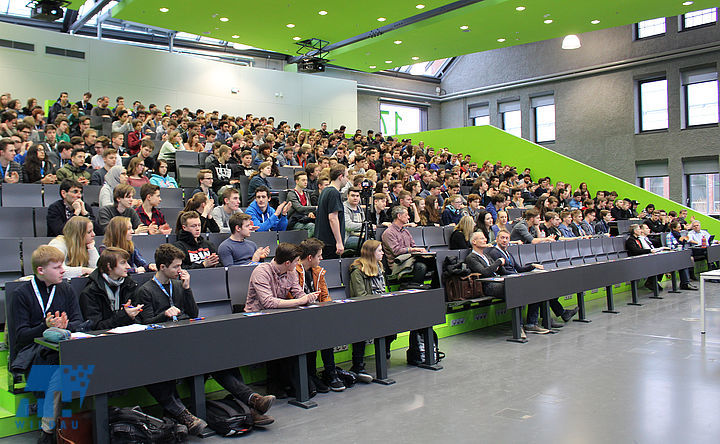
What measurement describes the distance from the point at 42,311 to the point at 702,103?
58.2 ft

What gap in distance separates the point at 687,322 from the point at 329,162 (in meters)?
5.91

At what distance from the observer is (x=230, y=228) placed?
5.27 metres

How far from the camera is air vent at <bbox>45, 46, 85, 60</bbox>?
1377 cm

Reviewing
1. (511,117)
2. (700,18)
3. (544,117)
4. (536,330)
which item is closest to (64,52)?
(536,330)

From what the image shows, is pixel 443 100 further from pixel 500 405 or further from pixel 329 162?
pixel 500 405

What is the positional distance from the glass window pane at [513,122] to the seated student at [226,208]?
1626cm

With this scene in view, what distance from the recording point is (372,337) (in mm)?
4629

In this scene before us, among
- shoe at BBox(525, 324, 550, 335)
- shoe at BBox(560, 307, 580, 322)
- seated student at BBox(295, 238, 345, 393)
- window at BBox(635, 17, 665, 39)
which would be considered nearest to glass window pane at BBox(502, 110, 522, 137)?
window at BBox(635, 17, 665, 39)

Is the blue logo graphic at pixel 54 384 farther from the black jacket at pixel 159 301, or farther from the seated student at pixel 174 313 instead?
the black jacket at pixel 159 301

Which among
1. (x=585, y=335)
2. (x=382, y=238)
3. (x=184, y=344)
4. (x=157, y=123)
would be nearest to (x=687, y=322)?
(x=585, y=335)

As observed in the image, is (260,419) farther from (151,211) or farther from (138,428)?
(151,211)

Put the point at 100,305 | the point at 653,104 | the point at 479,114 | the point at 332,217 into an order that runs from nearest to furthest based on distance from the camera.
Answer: the point at 100,305 → the point at 332,217 → the point at 653,104 → the point at 479,114

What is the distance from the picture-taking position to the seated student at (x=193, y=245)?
4902 mm

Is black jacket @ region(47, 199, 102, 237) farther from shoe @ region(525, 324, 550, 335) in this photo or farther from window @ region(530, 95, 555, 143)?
window @ region(530, 95, 555, 143)
